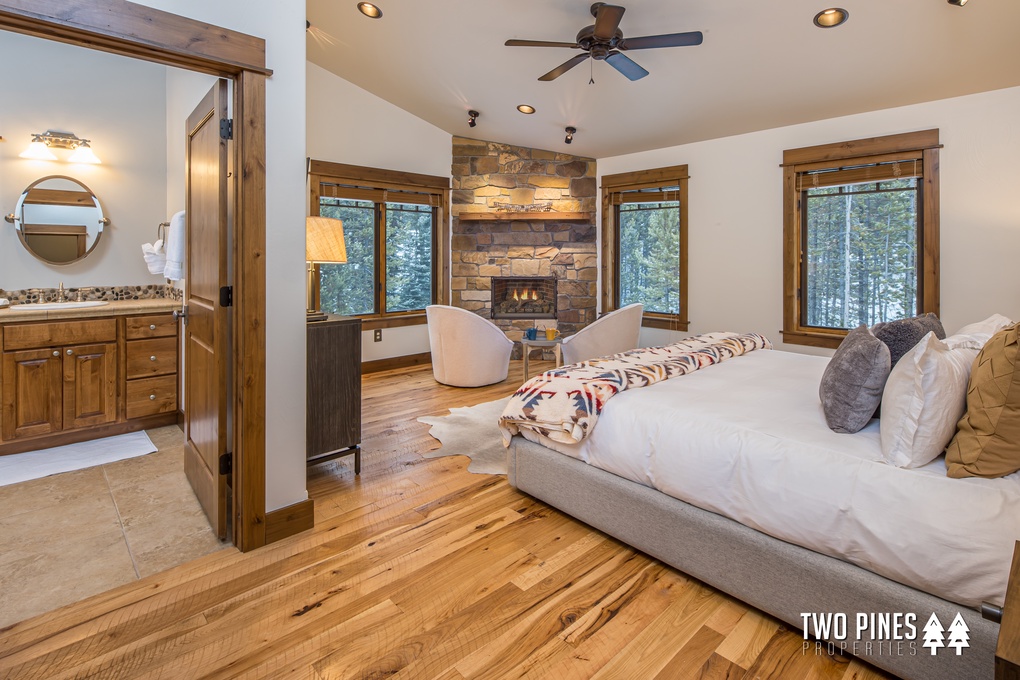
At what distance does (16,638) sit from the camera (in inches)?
66.1

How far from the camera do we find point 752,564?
178 centimetres

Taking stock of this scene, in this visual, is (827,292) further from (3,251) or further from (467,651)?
(3,251)

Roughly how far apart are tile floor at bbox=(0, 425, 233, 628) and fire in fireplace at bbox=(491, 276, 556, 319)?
417 cm

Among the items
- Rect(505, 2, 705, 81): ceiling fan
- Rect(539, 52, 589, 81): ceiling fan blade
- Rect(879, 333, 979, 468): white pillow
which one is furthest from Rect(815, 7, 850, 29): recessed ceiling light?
Rect(879, 333, 979, 468): white pillow

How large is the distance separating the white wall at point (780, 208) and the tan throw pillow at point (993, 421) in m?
3.20

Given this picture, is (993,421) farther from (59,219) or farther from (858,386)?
(59,219)

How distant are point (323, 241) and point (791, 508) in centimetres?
289

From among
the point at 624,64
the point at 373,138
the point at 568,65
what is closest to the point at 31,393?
the point at 373,138

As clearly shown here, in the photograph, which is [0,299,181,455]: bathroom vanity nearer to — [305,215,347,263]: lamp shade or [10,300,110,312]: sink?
[10,300,110,312]: sink

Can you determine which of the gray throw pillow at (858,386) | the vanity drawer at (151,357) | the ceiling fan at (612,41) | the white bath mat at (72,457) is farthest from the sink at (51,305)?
the gray throw pillow at (858,386)

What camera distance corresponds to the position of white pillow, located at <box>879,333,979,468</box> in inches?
60.7

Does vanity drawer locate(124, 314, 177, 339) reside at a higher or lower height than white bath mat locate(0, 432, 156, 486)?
higher

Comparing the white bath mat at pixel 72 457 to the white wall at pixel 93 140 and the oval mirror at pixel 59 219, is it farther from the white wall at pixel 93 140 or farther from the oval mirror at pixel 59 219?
the oval mirror at pixel 59 219

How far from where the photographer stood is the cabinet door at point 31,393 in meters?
3.17
